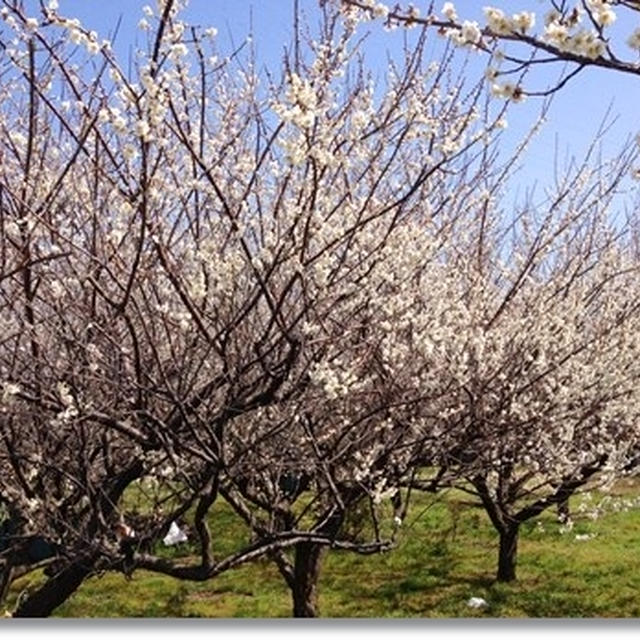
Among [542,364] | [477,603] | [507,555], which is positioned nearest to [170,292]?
[542,364]

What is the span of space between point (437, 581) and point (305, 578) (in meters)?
1.44

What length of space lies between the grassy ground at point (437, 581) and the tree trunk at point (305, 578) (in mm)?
294

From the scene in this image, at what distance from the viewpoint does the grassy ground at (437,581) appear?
4977 mm

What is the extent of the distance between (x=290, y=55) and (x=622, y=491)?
386cm

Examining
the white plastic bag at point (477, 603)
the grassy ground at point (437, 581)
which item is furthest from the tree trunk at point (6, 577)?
the white plastic bag at point (477, 603)

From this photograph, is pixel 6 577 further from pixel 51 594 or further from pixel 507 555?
pixel 507 555

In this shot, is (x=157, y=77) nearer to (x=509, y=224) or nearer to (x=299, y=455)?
(x=299, y=455)

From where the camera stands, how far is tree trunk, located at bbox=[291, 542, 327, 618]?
4441 mm

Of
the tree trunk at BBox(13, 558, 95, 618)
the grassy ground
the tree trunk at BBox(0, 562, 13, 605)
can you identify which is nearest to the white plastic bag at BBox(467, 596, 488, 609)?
the grassy ground

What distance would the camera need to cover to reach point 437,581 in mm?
5645

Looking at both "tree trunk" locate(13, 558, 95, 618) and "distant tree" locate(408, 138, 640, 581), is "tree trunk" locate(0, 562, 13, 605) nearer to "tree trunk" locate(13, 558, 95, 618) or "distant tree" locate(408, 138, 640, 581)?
"tree trunk" locate(13, 558, 95, 618)

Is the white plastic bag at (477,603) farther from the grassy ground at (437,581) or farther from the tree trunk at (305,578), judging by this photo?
the tree trunk at (305,578)

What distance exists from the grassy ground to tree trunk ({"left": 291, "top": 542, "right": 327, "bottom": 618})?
0.29 m

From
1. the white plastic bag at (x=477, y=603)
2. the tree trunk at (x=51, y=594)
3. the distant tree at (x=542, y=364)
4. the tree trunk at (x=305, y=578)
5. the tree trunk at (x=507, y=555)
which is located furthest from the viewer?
the tree trunk at (x=507, y=555)
